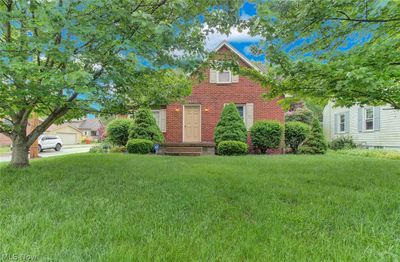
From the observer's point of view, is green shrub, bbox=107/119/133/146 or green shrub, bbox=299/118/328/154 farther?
green shrub, bbox=107/119/133/146

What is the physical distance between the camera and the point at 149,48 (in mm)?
3309

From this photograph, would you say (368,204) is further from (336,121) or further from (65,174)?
(336,121)

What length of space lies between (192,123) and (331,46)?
9023 millimetres

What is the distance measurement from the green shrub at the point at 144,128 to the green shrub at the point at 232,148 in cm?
307

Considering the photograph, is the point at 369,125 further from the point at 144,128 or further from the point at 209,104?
the point at 144,128

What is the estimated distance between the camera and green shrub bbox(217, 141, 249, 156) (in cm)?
1102

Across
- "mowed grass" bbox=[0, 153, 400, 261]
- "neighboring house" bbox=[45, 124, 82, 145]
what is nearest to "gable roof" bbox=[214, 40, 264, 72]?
"mowed grass" bbox=[0, 153, 400, 261]

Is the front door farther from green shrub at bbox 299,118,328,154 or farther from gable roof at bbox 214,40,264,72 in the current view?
green shrub at bbox 299,118,328,154

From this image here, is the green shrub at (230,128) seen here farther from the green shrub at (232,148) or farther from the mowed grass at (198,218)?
the mowed grass at (198,218)

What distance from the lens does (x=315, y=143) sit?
465 inches

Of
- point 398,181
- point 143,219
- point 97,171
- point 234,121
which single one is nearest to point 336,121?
point 234,121

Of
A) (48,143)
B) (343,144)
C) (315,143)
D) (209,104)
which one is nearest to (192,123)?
(209,104)

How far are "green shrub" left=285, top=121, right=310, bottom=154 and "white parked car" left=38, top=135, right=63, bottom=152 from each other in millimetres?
18583

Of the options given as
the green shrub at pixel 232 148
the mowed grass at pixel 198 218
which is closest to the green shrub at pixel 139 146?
the green shrub at pixel 232 148
